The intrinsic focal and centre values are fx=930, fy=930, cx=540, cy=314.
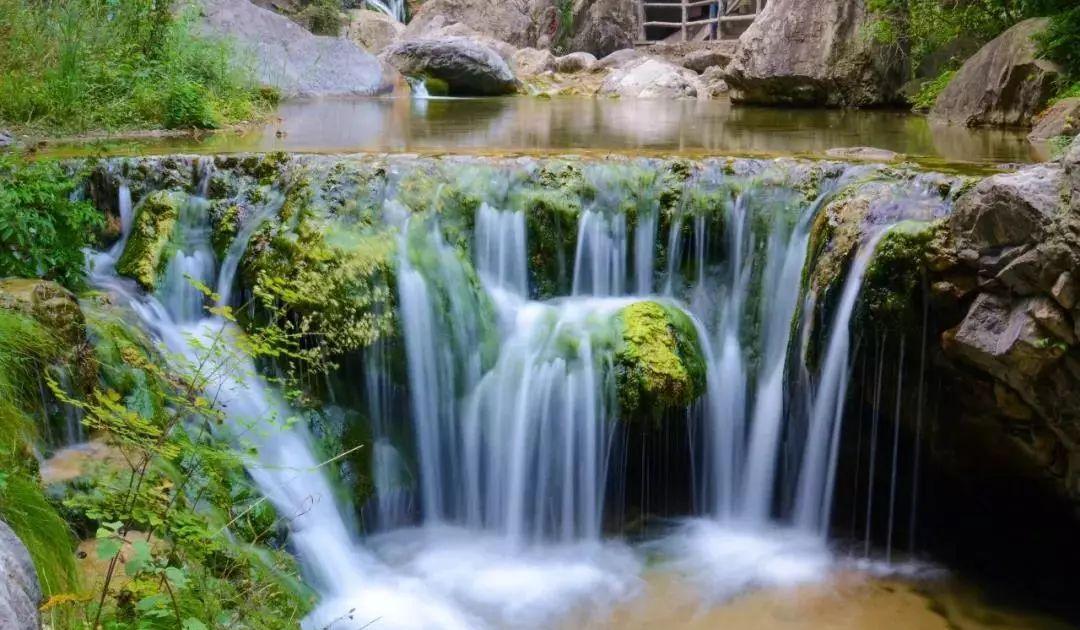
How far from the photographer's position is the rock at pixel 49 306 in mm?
4012

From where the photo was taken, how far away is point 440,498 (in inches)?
224

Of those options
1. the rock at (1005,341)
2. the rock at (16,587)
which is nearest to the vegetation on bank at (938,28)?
the rock at (1005,341)

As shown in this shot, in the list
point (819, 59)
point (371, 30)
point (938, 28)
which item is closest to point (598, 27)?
point (371, 30)

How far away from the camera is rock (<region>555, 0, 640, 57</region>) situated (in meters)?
25.0

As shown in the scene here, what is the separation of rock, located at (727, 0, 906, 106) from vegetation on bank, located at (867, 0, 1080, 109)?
0.27 metres

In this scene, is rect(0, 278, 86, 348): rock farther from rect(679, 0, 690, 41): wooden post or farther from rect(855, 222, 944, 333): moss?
rect(679, 0, 690, 41): wooden post

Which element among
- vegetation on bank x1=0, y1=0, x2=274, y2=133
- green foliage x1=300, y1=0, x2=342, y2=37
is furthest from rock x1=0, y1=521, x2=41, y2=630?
green foliage x1=300, y1=0, x2=342, y2=37

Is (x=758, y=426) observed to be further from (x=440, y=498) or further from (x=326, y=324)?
(x=326, y=324)

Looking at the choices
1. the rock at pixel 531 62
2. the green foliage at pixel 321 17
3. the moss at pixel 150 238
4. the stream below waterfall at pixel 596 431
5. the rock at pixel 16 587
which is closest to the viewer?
the rock at pixel 16 587

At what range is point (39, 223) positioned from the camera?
4703 millimetres

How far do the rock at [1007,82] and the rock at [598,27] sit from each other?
15.2 meters

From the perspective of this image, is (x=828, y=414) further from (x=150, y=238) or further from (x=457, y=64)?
(x=457, y=64)

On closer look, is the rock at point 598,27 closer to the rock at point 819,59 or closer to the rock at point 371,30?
the rock at point 371,30

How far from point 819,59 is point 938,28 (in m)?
1.76
